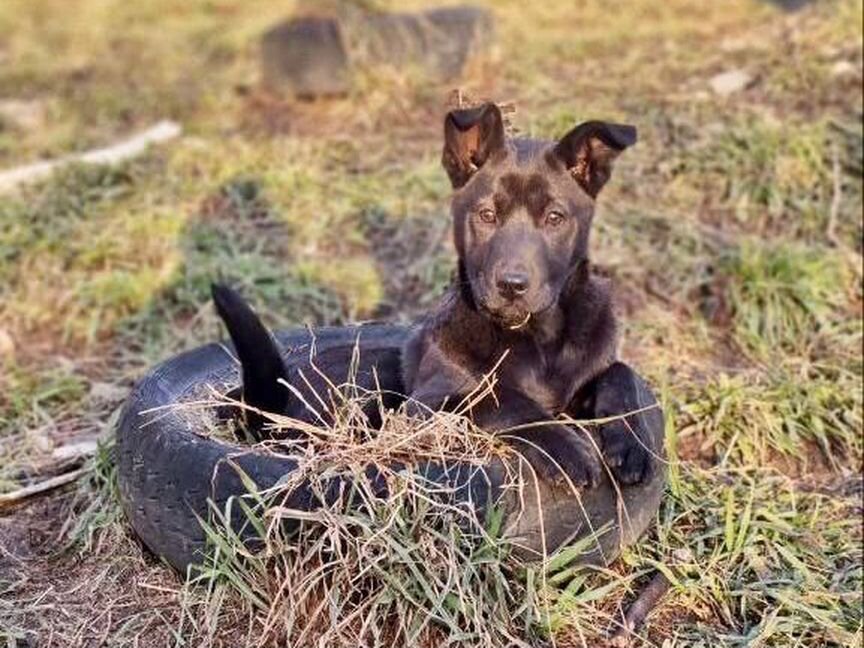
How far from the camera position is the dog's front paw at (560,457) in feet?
11.3

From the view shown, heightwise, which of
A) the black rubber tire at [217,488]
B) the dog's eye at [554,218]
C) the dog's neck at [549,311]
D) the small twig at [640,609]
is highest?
the dog's eye at [554,218]

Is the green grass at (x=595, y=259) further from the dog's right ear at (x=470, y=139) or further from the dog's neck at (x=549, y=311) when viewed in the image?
the dog's right ear at (x=470, y=139)

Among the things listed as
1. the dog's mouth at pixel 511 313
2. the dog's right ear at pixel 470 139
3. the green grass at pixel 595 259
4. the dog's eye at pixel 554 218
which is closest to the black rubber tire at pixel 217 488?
the green grass at pixel 595 259

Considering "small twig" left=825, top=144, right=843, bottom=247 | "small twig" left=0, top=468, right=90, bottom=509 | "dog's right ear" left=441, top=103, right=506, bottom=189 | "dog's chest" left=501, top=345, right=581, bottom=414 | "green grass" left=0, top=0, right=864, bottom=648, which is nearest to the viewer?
"dog's right ear" left=441, top=103, right=506, bottom=189

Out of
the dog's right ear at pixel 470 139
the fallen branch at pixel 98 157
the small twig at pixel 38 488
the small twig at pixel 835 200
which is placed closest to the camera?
the dog's right ear at pixel 470 139

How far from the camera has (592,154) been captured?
367 cm

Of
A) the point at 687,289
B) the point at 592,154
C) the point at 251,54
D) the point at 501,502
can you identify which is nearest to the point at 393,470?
the point at 501,502

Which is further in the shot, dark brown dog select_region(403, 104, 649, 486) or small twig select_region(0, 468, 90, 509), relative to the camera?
small twig select_region(0, 468, 90, 509)

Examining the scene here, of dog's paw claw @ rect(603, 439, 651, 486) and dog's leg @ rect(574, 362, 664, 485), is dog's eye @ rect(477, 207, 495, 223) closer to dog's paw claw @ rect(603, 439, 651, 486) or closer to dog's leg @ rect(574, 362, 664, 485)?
dog's leg @ rect(574, 362, 664, 485)

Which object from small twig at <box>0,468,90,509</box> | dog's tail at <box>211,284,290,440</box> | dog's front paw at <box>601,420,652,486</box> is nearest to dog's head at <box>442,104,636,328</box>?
dog's front paw at <box>601,420,652,486</box>

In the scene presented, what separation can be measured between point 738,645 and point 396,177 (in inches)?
166

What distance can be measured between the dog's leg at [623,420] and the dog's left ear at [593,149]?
565 mm

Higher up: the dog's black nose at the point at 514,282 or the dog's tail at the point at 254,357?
the dog's black nose at the point at 514,282

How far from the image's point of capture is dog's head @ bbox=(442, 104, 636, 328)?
11.4 ft
